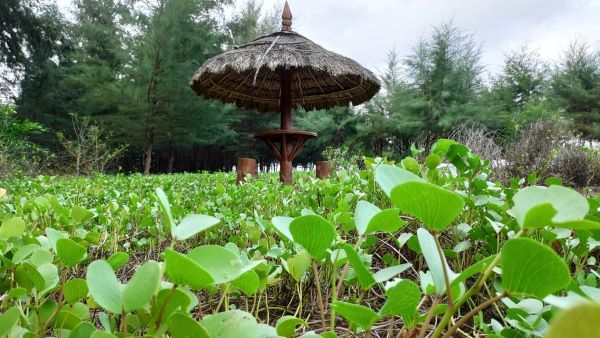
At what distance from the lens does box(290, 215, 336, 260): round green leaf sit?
1.15 ft

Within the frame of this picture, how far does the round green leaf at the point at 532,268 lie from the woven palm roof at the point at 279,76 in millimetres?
4149

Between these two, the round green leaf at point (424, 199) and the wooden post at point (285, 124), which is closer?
the round green leaf at point (424, 199)

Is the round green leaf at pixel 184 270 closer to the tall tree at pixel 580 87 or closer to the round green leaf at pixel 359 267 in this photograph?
the round green leaf at pixel 359 267

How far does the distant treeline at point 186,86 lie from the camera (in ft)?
42.9

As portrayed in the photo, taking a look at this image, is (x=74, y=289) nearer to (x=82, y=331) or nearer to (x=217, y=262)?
(x=82, y=331)

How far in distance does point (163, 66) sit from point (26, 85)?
5703 millimetres

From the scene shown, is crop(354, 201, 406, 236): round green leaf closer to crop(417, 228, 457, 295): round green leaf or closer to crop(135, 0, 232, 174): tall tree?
A: crop(417, 228, 457, 295): round green leaf

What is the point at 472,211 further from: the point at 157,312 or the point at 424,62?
the point at 424,62

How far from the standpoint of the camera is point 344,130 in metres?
16.4

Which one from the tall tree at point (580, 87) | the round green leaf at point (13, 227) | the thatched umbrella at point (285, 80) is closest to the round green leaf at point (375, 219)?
the round green leaf at point (13, 227)

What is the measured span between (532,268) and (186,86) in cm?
1350

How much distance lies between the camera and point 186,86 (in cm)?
1291

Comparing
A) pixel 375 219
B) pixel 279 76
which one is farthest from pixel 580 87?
pixel 375 219

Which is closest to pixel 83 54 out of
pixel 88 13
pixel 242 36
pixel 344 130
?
pixel 88 13
